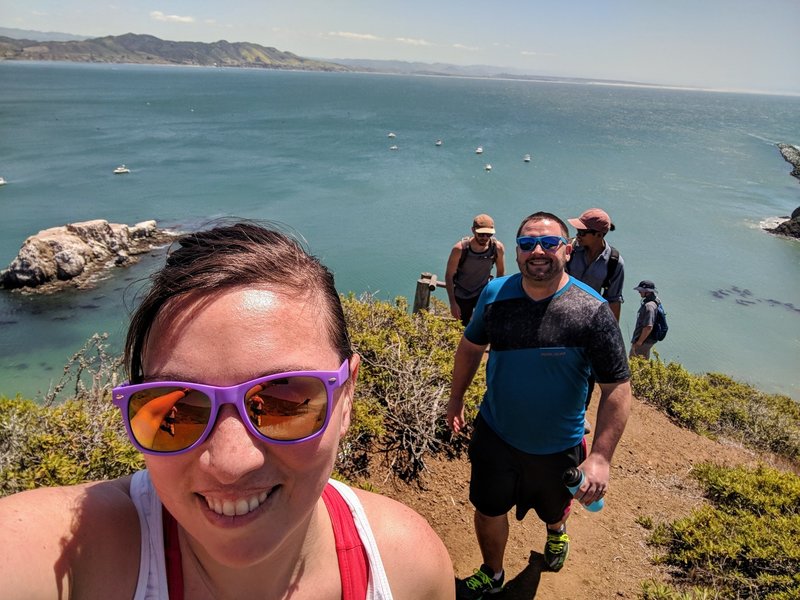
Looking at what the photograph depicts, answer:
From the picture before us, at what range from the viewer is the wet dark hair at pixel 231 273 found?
1015 mm

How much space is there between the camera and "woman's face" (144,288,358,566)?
94cm

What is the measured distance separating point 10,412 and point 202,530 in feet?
9.30

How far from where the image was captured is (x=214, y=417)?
3.13 ft

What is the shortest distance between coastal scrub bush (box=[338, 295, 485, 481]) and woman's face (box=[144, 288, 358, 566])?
9.75 feet

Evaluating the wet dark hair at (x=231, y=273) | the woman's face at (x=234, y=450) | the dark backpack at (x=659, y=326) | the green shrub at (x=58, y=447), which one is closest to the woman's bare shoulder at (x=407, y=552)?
the woman's face at (x=234, y=450)

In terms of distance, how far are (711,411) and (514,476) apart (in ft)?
17.3

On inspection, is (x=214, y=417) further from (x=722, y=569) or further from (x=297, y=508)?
(x=722, y=569)

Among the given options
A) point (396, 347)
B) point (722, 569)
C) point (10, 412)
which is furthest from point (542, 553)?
point (10, 412)

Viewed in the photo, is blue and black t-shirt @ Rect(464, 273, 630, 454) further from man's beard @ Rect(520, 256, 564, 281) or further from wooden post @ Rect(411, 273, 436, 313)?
wooden post @ Rect(411, 273, 436, 313)

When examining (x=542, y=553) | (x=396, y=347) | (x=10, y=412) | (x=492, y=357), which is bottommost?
(x=542, y=553)

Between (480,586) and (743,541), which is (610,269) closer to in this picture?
(743,541)

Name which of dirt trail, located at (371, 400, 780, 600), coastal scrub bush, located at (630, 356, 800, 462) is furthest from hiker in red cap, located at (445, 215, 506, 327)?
coastal scrub bush, located at (630, 356, 800, 462)

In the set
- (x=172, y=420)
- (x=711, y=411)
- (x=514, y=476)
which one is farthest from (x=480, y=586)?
(x=711, y=411)

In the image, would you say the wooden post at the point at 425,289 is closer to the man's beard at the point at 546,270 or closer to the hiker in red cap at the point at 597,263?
the hiker in red cap at the point at 597,263
